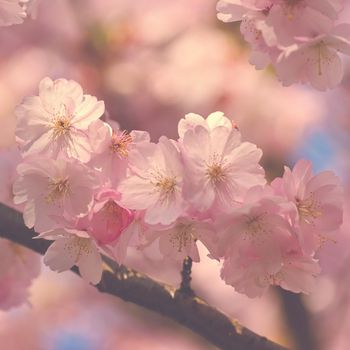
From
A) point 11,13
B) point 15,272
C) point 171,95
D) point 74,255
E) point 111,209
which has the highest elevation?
point 11,13

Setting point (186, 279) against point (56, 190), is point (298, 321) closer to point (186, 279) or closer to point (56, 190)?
point (186, 279)

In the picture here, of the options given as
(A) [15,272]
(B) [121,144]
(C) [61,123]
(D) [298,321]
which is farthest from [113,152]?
(D) [298,321]

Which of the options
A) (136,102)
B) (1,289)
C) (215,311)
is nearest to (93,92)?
(136,102)

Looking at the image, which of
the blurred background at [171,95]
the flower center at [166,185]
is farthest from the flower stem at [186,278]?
the blurred background at [171,95]

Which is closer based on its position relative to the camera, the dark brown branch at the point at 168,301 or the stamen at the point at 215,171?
the stamen at the point at 215,171

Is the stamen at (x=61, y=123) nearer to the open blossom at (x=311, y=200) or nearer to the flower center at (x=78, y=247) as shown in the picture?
the flower center at (x=78, y=247)

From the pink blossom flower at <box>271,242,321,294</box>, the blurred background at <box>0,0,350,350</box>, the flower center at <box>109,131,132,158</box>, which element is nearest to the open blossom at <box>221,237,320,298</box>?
the pink blossom flower at <box>271,242,321,294</box>
